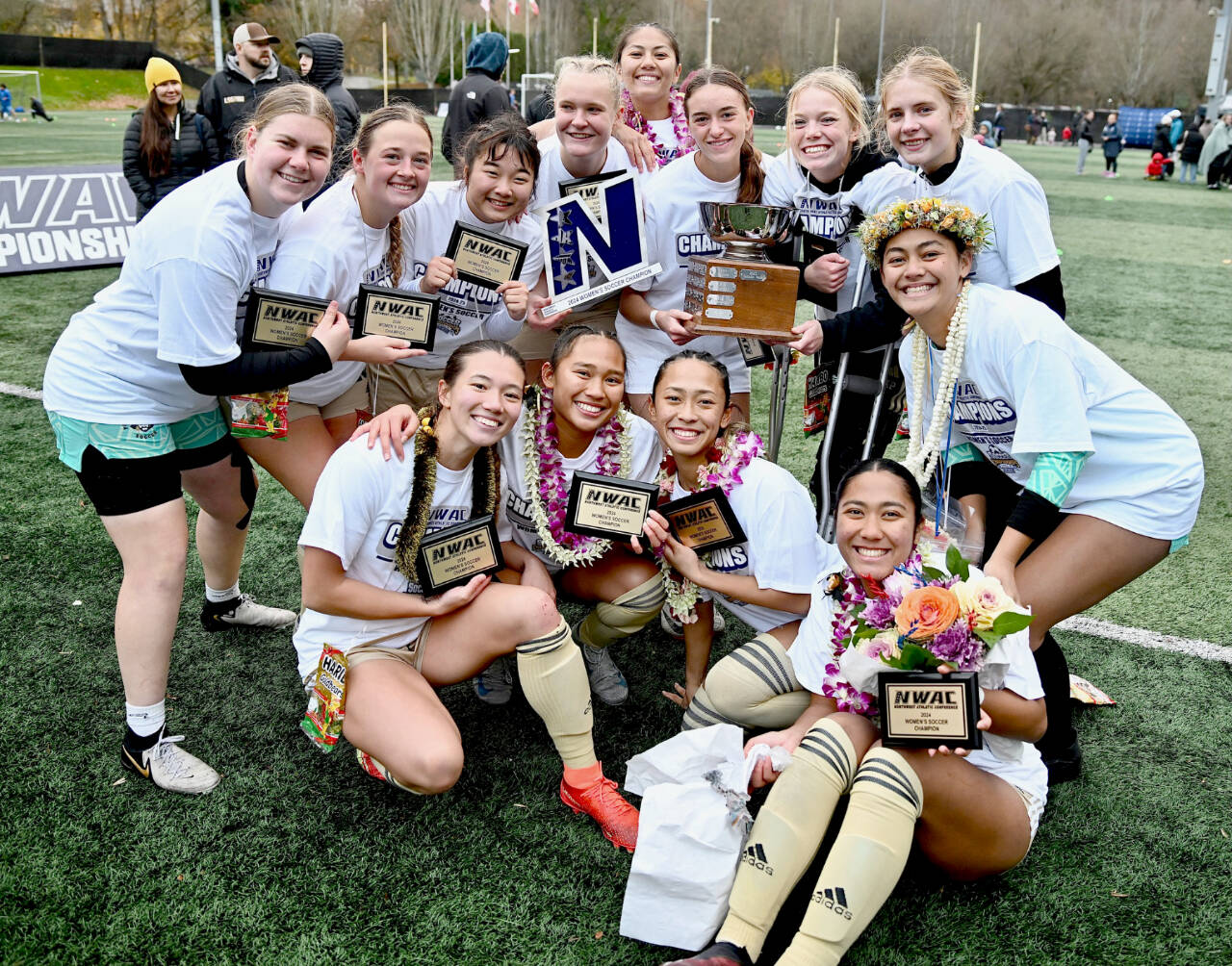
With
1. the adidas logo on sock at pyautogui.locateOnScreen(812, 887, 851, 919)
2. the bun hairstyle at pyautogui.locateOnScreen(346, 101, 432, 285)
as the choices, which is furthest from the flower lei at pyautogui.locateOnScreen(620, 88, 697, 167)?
the adidas logo on sock at pyautogui.locateOnScreen(812, 887, 851, 919)

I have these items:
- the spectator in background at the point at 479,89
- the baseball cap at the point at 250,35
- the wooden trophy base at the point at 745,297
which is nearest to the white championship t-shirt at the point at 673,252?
the wooden trophy base at the point at 745,297

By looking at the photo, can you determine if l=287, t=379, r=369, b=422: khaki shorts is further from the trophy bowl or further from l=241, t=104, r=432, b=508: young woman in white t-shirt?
the trophy bowl

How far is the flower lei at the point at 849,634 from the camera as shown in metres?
2.47

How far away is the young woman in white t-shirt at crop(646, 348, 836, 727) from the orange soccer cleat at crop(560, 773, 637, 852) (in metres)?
0.34

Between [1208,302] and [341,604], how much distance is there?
10.7m

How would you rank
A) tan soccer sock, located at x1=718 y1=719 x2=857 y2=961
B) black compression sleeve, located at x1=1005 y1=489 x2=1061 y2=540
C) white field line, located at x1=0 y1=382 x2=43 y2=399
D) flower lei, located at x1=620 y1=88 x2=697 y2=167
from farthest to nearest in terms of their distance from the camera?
white field line, located at x1=0 y1=382 x2=43 y2=399 → flower lei, located at x1=620 y1=88 x2=697 y2=167 → black compression sleeve, located at x1=1005 y1=489 x2=1061 y2=540 → tan soccer sock, located at x1=718 y1=719 x2=857 y2=961

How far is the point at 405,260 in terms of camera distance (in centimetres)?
336

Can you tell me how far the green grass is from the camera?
37938mm

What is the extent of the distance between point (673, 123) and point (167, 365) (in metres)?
2.51

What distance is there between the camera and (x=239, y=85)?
24.6 ft

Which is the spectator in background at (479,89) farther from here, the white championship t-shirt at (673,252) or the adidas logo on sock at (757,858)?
the adidas logo on sock at (757,858)

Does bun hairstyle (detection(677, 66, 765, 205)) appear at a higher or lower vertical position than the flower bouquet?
higher

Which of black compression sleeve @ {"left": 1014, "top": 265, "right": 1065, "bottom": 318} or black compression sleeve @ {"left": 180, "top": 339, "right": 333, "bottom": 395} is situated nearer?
black compression sleeve @ {"left": 180, "top": 339, "right": 333, "bottom": 395}

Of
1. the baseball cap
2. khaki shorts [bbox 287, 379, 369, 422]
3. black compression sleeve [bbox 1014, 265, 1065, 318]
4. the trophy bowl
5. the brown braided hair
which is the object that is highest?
the baseball cap
